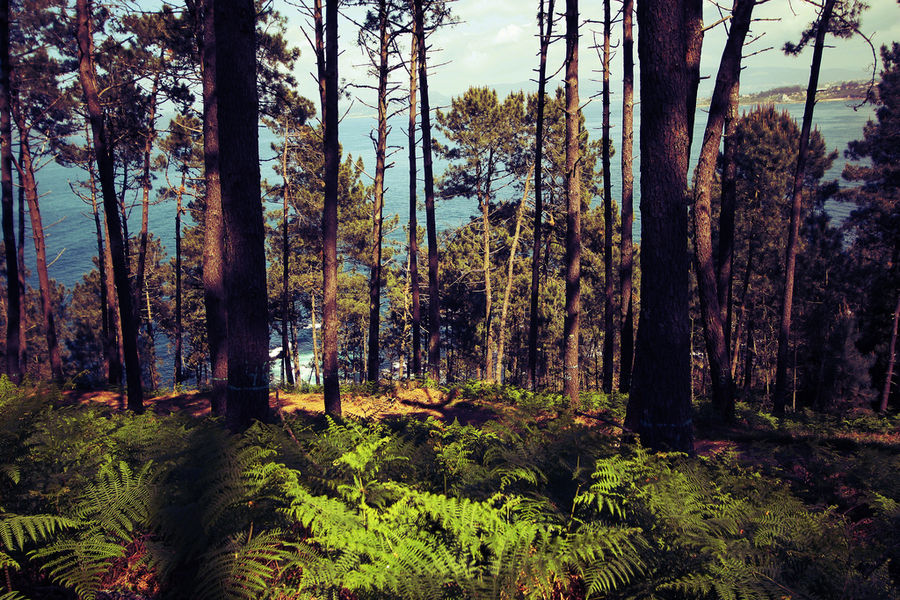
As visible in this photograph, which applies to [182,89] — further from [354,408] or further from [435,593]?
[435,593]

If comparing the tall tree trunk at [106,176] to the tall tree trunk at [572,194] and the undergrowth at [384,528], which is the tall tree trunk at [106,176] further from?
the tall tree trunk at [572,194]

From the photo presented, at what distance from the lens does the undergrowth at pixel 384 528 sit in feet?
7.72

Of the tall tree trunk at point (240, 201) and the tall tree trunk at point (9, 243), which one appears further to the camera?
the tall tree trunk at point (9, 243)

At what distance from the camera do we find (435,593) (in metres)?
2.19

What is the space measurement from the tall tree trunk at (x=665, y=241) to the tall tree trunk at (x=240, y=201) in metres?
4.32

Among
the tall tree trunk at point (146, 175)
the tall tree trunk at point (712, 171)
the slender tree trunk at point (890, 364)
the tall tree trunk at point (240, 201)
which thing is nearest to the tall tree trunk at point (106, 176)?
the tall tree trunk at point (240, 201)

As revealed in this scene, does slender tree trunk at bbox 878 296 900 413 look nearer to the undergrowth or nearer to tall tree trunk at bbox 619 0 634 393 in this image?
tall tree trunk at bbox 619 0 634 393

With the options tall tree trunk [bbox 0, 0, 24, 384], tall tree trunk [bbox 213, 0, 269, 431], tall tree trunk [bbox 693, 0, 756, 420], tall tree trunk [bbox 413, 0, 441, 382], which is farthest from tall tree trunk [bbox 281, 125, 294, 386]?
tall tree trunk [bbox 693, 0, 756, 420]

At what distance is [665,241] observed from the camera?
5.01m

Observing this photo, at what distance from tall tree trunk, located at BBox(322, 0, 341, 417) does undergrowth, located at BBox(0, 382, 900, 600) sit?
5.31m

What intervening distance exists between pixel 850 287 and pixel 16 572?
28.9m

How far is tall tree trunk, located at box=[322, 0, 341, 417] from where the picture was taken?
897cm

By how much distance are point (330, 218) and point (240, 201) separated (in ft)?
12.9

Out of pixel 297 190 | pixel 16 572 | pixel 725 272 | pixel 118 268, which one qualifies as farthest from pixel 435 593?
pixel 297 190
